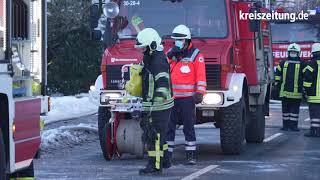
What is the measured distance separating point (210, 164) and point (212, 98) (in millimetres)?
1019

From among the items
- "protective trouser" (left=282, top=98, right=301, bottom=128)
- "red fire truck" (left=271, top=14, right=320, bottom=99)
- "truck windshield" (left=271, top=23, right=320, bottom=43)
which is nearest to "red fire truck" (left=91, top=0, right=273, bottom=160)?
"protective trouser" (left=282, top=98, right=301, bottom=128)

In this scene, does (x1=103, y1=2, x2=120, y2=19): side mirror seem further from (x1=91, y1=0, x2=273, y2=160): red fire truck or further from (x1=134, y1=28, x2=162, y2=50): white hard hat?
(x1=134, y1=28, x2=162, y2=50): white hard hat

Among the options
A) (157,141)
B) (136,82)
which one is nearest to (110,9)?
(136,82)

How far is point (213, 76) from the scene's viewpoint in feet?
38.3

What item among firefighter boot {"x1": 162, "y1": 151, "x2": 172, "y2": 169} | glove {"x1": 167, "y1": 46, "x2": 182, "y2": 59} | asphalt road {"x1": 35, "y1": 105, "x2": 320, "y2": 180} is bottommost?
asphalt road {"x1": 35, "y1": 105, "x2": 320, "y2": 180}

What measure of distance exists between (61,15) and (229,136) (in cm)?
1587

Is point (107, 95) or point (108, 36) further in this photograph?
point (108, 36)

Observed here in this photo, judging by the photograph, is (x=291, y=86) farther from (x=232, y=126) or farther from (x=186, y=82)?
(x=186, y=82)

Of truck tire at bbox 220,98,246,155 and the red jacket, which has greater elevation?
the red jacket

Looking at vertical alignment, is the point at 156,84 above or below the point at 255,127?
above

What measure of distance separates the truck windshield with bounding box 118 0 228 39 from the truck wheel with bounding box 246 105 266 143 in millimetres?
2872

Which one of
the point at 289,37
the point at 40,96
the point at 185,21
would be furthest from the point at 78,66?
the point at 40,96

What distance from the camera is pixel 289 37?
89.4 feet

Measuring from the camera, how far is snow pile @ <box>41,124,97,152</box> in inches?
529
